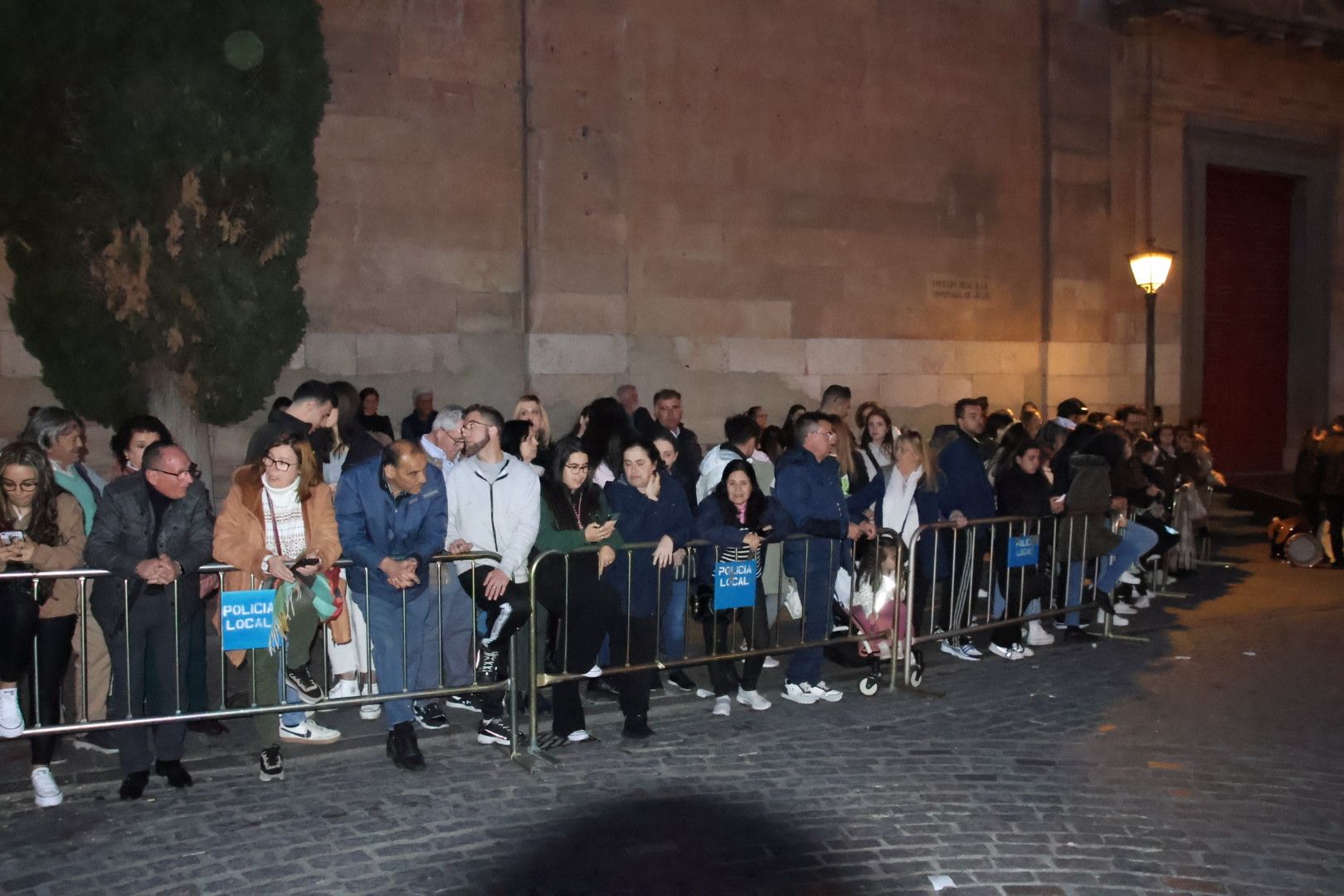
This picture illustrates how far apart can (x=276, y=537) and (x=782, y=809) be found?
2909 mm

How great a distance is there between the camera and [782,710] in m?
7.52

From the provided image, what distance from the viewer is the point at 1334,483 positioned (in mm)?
13445

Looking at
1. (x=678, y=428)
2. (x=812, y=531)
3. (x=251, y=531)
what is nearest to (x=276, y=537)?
(x=251, y=531)

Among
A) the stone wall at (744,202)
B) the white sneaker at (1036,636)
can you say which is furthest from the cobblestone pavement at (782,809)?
the stone wall at (744,202)

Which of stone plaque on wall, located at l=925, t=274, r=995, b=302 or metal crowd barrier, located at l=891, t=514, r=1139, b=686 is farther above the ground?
stone plaque on wall, located at l=925, t=274, r=995, b=302

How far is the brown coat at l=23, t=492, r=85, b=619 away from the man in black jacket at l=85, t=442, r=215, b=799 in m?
0.20

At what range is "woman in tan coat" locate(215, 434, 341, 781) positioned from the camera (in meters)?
6.09

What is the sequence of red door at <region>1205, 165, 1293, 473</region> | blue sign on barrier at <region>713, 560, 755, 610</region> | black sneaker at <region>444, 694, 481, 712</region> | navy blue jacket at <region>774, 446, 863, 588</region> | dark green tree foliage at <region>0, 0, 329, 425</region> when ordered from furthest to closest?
1. red door at <region>1205, 165, 1293, 473</region>
2. dark green tree foliage at <region>0, 0, 329, 425</region>
3. navy blue jacket at <region>774, 446, 863, 588</region>
4. black sneaker at <region>444, 694, 481, 712</region>
5. blue sign on barrier at <region>713, 560, 755, 610</region>

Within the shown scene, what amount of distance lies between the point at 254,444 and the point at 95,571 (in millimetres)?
1059

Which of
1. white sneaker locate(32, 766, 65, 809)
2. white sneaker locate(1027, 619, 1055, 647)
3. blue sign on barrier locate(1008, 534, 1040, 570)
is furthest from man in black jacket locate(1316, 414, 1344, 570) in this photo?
white sneaker locate(32, 766, 65, 809)

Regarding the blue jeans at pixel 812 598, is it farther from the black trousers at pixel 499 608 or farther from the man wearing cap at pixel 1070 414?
the man wearing cap at pixel 1070 414

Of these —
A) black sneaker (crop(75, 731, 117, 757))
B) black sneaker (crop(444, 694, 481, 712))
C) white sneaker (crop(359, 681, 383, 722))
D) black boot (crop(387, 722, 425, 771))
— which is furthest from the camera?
black sneaker (crop(444, 694, 481, 712))

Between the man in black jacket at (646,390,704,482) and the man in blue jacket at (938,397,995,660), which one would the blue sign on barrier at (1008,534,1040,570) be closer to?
the man in blue jacket at (938,397,995,660)

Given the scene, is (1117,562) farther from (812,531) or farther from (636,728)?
(636,728)
